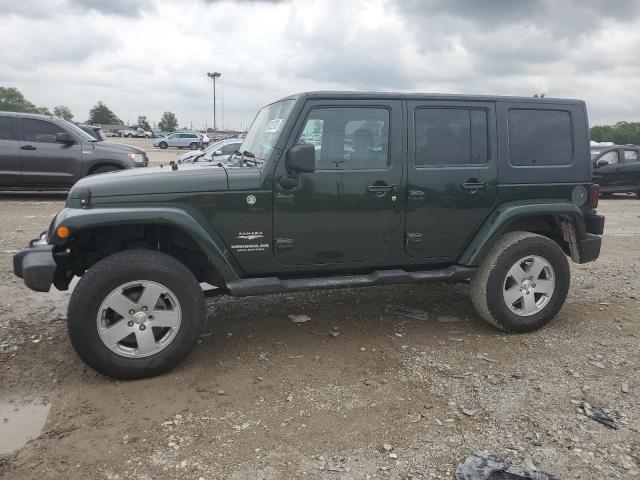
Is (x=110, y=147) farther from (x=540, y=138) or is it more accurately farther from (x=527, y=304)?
(x=527, y=304)

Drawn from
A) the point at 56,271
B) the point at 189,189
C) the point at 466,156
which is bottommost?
the point at 56,271

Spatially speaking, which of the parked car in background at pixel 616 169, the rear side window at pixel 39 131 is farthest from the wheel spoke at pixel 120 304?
the parked car in background at pixel 616 169

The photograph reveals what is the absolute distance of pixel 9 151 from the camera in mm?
10594

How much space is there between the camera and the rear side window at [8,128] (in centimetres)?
1066

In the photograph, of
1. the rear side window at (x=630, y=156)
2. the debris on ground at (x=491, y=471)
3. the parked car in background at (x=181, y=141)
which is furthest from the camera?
the parked car in background at (x=181, y=141)

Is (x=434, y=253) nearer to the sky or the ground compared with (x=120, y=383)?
nearer to the sky

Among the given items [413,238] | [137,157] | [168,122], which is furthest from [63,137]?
[168,122]

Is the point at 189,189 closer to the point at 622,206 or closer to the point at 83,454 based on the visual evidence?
the point at 83,454

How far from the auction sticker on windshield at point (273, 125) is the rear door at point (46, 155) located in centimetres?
810

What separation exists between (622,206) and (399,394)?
1252cm

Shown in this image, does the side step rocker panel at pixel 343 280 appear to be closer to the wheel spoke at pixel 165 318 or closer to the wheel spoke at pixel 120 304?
the wheel spoke at pixel 165 318

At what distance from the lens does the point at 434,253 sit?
4227 millimetres

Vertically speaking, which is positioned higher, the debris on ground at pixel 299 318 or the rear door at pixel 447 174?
the rear door at pixel 447 174

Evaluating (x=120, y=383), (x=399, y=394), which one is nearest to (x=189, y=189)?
(x=120, y=383)
